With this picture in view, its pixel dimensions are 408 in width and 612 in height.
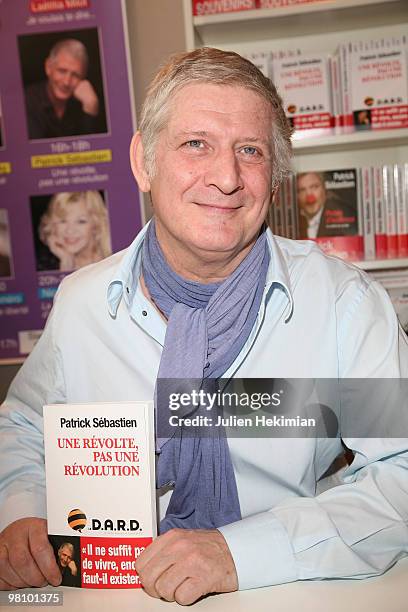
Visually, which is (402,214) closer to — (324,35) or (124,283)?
(324,35)

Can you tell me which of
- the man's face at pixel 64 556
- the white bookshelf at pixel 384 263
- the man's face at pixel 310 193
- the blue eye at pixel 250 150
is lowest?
the man's face at pixel 64 556

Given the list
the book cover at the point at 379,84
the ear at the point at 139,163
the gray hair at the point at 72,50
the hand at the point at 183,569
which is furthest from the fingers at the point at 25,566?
the gray hair at the point at 72,50

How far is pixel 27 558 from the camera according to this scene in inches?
37.7

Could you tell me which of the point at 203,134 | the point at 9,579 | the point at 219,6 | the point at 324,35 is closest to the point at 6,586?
the point at 9,579

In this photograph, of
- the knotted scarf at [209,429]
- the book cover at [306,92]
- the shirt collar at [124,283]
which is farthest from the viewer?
the book cover at [306,92]

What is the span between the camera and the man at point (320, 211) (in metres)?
2.36

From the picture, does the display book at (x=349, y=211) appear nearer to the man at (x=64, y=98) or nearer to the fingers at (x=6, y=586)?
the man at (x=64, y=98)

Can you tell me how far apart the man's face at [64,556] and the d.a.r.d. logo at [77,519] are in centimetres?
3

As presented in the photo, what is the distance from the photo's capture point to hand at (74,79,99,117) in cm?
247

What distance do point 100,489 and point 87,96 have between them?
1.91 m

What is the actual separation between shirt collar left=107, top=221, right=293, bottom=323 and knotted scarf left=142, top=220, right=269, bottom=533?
55 millimetres

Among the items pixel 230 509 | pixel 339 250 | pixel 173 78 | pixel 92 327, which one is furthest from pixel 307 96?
pixel 230 509

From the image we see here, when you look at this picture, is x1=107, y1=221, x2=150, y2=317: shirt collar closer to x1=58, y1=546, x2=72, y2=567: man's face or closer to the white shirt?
the white shirt

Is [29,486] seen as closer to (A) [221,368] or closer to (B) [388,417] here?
(A) [221,368]
